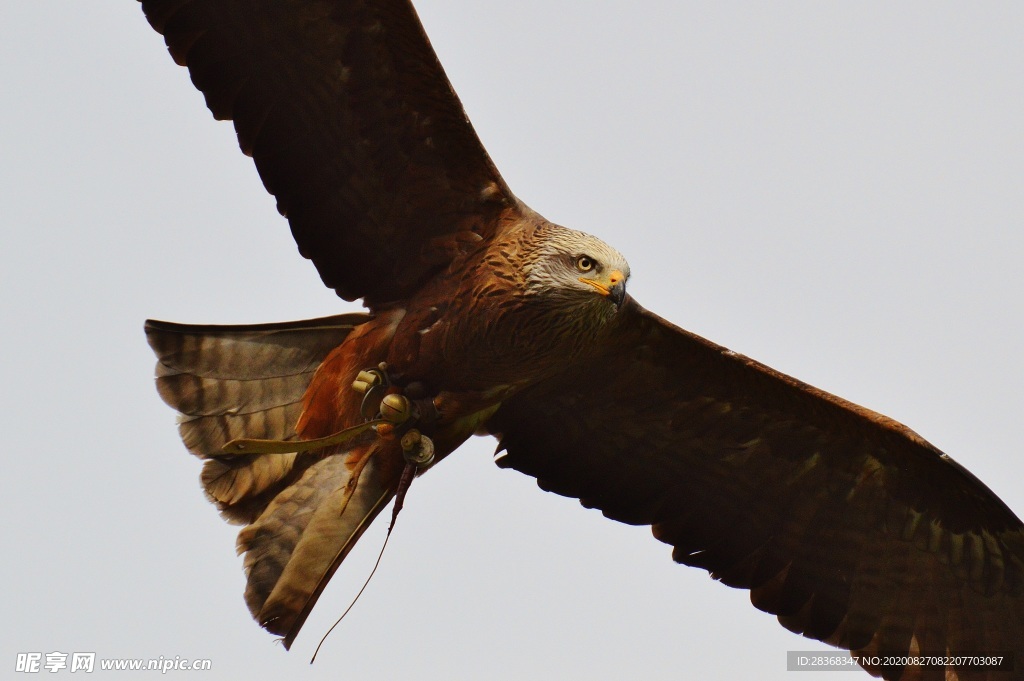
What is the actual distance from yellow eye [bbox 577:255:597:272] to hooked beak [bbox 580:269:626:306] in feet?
0.18

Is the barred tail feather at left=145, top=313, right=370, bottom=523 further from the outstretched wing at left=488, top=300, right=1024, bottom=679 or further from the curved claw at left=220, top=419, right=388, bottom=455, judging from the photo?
the outstretched wing at left=488, top=300, right=1024, bottom=679

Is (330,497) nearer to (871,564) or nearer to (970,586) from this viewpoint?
(871,564)

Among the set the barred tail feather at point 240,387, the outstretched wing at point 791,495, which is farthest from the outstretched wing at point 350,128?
the outstretched wing at point 791,495

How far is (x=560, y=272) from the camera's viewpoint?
7270mm

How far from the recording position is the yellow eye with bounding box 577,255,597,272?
7.27 metres

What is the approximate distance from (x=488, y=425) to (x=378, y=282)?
1154mm

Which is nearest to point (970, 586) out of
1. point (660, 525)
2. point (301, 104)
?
point (660, 525)

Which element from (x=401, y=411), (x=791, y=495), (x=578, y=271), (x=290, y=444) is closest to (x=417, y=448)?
(x=401, y=411)

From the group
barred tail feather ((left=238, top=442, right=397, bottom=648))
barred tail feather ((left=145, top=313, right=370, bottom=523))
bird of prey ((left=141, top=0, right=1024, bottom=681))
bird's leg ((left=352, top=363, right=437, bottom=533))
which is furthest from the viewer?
barred tail feather ((left=145, top=313, right=370, bottom=523))

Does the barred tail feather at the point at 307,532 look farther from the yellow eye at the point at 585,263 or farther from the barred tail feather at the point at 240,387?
the yellow eye at the point at 585,263

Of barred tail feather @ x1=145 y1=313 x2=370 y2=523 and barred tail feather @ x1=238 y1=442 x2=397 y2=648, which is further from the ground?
barred tail feather @ x1=145 y1=313 x2=370 y2=523

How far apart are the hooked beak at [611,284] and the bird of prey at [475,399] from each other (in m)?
0.01

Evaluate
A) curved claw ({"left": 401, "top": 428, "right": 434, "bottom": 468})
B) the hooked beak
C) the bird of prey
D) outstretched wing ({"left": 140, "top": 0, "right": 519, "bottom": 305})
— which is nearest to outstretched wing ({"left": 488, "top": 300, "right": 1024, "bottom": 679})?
the bird of prey

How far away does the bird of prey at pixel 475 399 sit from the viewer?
739cm
